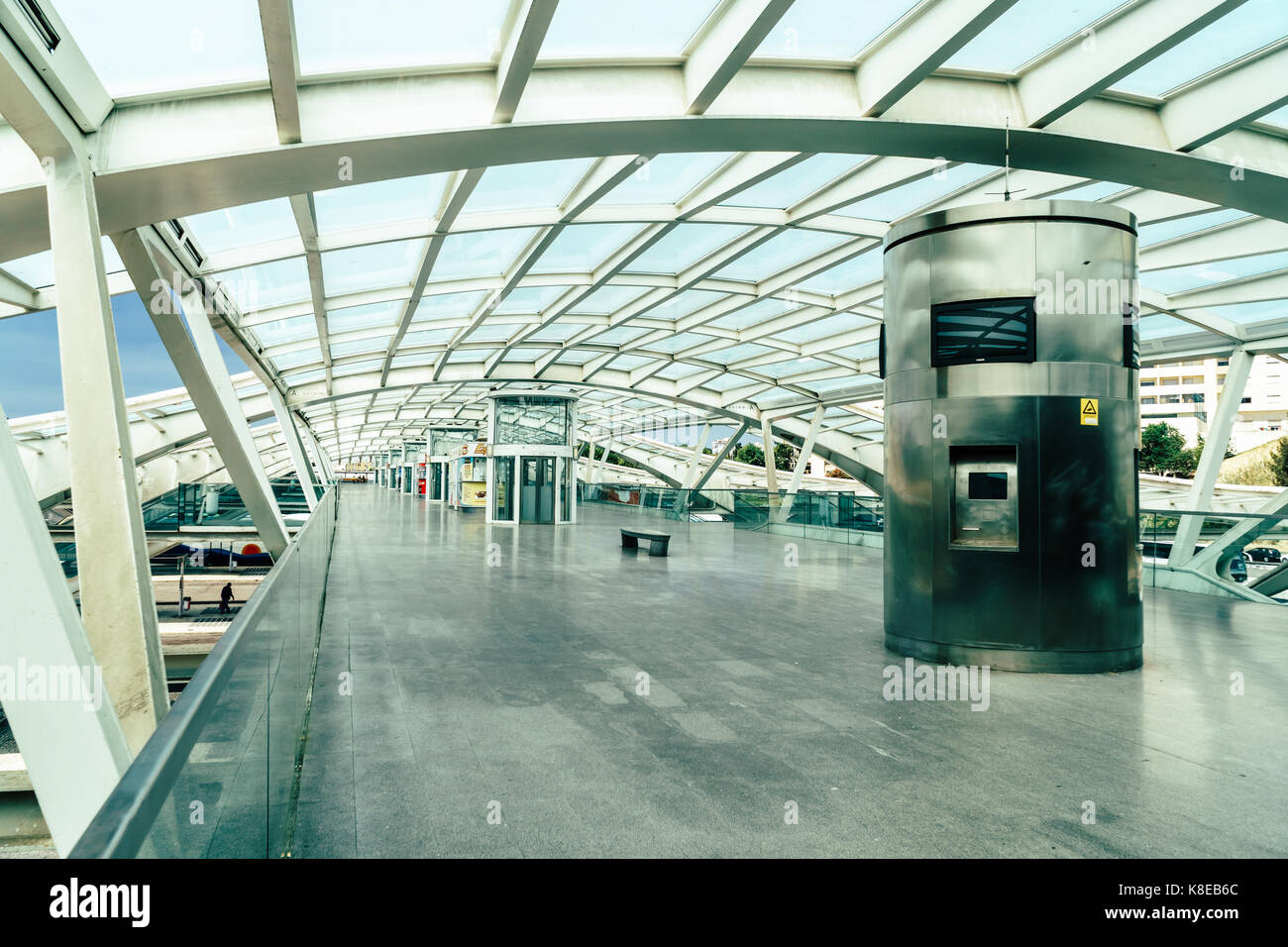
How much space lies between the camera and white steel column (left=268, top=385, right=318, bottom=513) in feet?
91.8

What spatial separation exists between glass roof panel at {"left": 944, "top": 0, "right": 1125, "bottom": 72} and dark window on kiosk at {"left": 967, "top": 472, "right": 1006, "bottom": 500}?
15.0ft

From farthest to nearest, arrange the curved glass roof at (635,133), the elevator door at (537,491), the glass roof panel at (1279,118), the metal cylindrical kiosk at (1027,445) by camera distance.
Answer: the elevator door at (537,491) < the glass roof panel at (1279,118) < the curved glass roof at (635,133) < the metal cylindrical kiosk at (1027,445)

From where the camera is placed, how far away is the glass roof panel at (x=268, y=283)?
1512 centimetres

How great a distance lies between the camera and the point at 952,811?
4016 mm

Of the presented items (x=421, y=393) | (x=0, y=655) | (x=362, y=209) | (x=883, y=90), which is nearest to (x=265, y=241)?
(x=362, y=209)

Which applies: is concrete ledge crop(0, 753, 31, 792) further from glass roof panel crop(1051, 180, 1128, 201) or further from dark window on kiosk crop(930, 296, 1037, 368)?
glass roof panel crop(1051, 180, 1128, 201)

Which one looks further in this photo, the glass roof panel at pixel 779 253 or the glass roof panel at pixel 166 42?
the glass roof panel at pixel 779 253

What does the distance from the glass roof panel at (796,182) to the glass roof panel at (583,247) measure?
2.62 metres

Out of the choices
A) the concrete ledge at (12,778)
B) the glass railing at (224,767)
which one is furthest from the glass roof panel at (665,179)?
the concrete ledge at (12,778)

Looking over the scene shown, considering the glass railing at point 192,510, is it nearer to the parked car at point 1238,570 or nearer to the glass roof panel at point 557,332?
the glass roof panel at point 557,332

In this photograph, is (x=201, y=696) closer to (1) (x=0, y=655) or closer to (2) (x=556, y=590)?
(1) (x=0, y=655)

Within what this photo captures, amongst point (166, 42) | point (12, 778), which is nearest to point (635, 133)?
point (166, 42)

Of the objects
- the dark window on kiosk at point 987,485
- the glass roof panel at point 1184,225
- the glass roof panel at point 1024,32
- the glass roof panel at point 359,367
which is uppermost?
the glass roof panel at point 1024,32

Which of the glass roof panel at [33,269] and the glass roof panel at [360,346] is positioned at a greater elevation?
the glass roof panel at [360,346]
